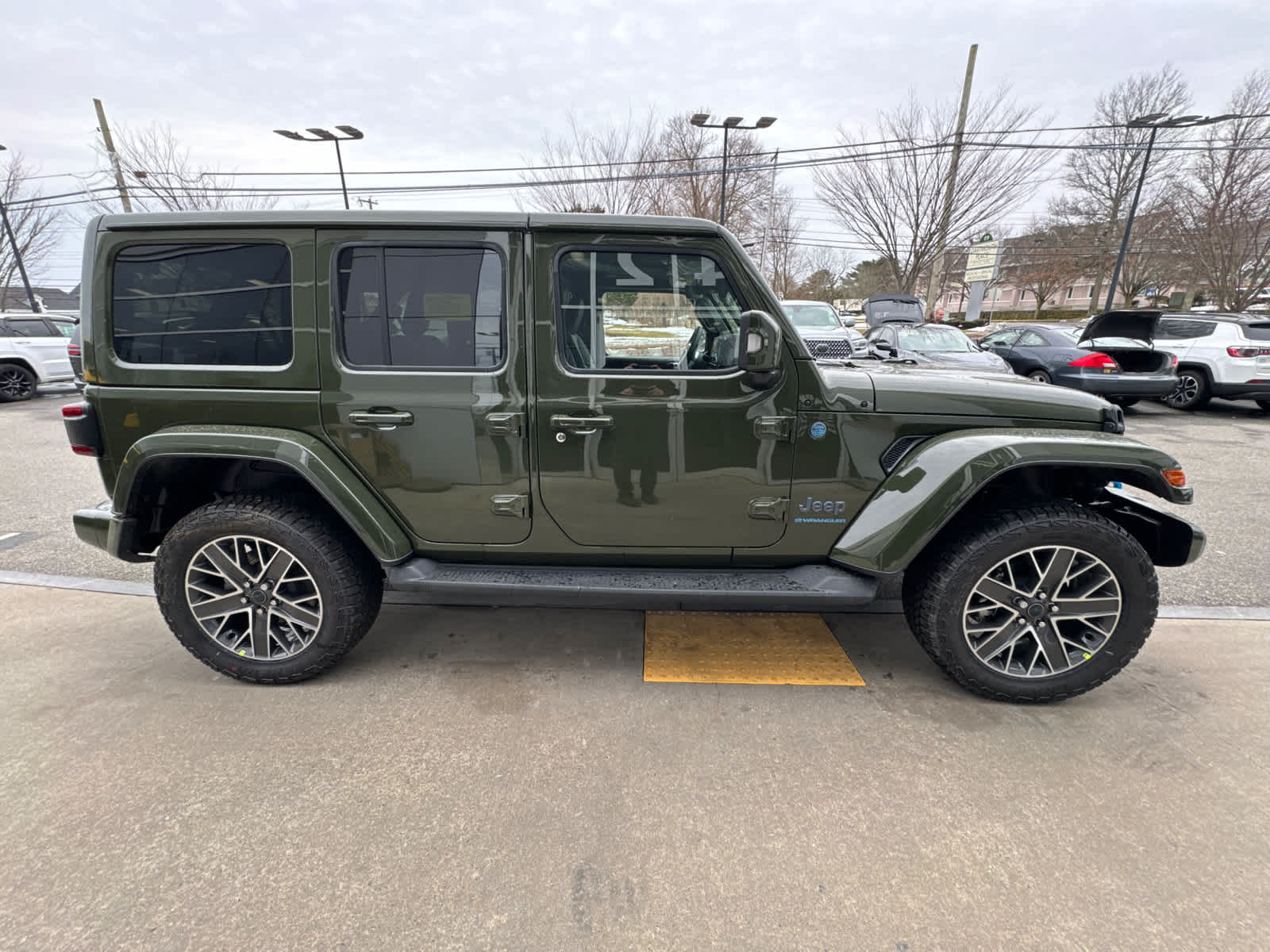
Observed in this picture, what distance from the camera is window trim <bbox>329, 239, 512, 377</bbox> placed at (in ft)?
7.73

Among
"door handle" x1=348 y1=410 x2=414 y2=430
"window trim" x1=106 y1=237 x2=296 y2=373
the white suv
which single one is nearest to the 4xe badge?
"door handle" x1=348 y1=410 x2=414 y2=430

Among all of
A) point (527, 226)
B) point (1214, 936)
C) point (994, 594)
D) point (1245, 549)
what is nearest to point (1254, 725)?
point (994, 594)

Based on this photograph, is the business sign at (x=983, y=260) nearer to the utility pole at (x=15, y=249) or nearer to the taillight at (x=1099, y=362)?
the taillight at (x=1099, y=362)

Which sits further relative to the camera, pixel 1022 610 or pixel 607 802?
pixel 1022 610

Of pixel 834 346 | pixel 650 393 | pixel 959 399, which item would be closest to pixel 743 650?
pixel 650 393

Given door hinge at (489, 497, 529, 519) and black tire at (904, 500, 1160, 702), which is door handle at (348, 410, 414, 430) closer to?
door hinge at (489, 497, 529, 519)

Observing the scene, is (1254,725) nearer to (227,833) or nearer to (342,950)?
(342,950)

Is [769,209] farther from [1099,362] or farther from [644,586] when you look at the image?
[644,586]

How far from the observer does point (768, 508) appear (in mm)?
2484

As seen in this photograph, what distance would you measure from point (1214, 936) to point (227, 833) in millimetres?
2766

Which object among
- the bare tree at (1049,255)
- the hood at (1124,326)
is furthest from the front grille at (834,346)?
the bare tree at (1049,255)

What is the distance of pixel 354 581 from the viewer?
2525mm

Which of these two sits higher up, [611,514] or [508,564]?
[611,514]

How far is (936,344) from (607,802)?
9.81 meters
